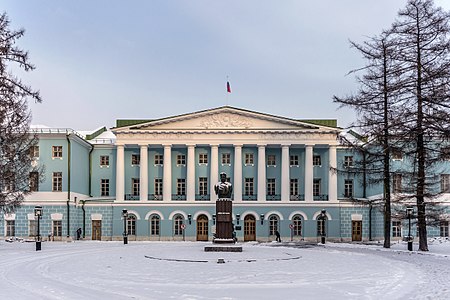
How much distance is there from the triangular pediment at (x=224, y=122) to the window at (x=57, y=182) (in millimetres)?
6494

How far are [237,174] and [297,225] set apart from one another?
7.04 metres

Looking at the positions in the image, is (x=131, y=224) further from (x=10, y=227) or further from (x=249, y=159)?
(x=249, y=159)

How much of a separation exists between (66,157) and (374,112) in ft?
94.6

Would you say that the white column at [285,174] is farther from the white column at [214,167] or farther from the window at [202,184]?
the window at [202,184]

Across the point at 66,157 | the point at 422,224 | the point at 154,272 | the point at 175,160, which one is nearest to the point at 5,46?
the point at 154,272

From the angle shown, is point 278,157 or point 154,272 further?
point 278,157

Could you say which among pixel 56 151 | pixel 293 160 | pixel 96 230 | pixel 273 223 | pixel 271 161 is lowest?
pixel 96 230

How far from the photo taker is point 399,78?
32562mm

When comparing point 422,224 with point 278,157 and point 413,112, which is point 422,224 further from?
point 278,157

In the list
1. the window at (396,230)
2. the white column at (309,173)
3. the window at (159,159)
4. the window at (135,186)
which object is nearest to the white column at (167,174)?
the window at (159,159)

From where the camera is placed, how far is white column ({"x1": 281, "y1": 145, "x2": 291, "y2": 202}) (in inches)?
2162

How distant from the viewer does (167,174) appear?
182 ft

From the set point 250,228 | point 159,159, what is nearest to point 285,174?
point 250,228

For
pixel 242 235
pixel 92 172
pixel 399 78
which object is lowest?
pixel 242 235
